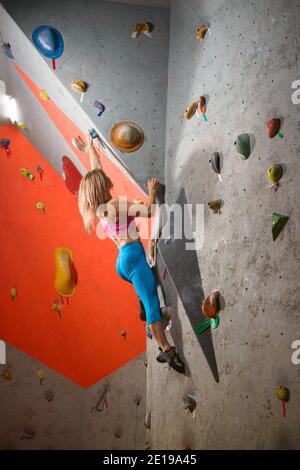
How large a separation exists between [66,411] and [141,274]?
132 centimetres

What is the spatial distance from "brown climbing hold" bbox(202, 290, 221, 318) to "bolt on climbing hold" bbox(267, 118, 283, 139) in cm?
71

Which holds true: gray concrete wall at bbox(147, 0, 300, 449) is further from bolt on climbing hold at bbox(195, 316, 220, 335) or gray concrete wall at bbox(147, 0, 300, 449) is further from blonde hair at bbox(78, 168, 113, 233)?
blonde hair at bbox(78, 168, 113, 233)

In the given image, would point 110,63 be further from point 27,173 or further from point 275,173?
point 275,173

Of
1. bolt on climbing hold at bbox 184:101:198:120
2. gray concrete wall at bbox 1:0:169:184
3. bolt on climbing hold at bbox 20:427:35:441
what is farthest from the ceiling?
bolt on climbing hold at bbox 20:427:35:441

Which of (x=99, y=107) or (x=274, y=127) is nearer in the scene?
(x=274, y=127)

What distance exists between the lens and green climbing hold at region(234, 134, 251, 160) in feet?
5.39

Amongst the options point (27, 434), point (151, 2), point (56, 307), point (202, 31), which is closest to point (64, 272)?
point (56, 307)

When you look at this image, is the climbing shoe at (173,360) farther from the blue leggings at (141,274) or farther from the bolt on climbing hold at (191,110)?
the bolt on climbing hold at (191,110)

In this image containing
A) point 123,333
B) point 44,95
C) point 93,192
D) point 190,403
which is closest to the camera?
point 190,403

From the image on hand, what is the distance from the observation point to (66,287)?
2.90m

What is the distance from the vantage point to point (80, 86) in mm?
2490

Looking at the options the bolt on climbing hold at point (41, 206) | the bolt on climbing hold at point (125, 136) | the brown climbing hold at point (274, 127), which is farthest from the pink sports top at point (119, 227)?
the brown climbing hold at point (274, 127)

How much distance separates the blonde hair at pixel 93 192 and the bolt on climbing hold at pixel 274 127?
1.12m

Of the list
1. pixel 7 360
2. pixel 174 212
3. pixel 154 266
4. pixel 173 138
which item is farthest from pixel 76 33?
pixel 7 360
